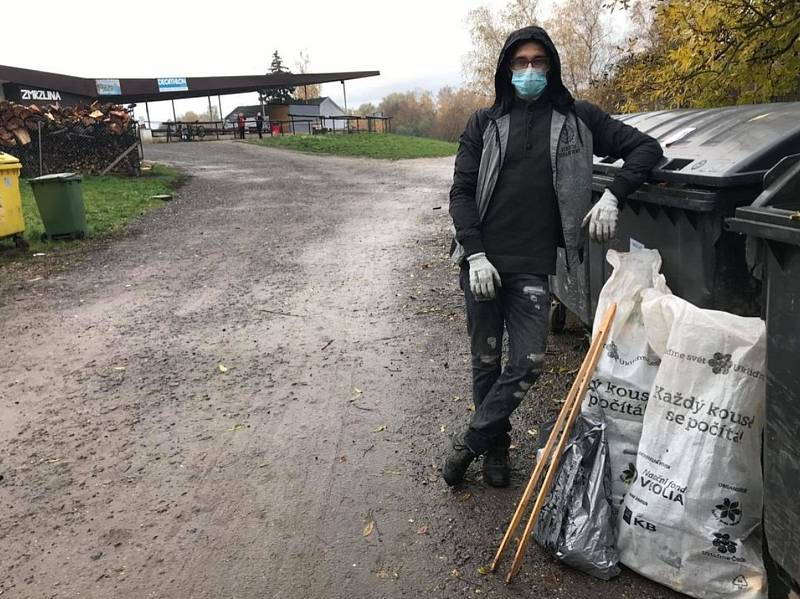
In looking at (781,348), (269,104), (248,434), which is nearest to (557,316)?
(248,434)

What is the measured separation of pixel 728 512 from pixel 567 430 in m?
0.62

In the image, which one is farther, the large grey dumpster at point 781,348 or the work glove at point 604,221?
→ the work glove at point 604,221

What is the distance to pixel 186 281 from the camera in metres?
7.45

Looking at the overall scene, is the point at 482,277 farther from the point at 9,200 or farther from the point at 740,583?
the point at 9,200

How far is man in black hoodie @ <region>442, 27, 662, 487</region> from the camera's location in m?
2.87

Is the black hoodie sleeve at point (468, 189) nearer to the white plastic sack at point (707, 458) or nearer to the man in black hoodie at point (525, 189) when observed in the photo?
the man in black hoodie at point (525, 189)

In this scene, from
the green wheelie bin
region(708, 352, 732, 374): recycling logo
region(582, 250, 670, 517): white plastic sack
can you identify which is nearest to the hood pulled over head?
region(582, 250, 670, 517): white plastic sack

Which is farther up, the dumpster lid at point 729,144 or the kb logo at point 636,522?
the dumpster lid at point 729,144

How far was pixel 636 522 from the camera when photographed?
247cm

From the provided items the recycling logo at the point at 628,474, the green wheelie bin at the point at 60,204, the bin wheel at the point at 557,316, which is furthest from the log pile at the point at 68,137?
the recycling logo at the point at 628,474

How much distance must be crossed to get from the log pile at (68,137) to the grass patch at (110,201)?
0.88 metres

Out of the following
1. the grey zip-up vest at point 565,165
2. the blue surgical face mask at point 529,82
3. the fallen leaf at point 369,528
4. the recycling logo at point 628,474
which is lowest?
the fallen leaf at point 369,528

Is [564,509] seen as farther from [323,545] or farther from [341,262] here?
[341,262]

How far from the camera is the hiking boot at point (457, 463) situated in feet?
10.2
